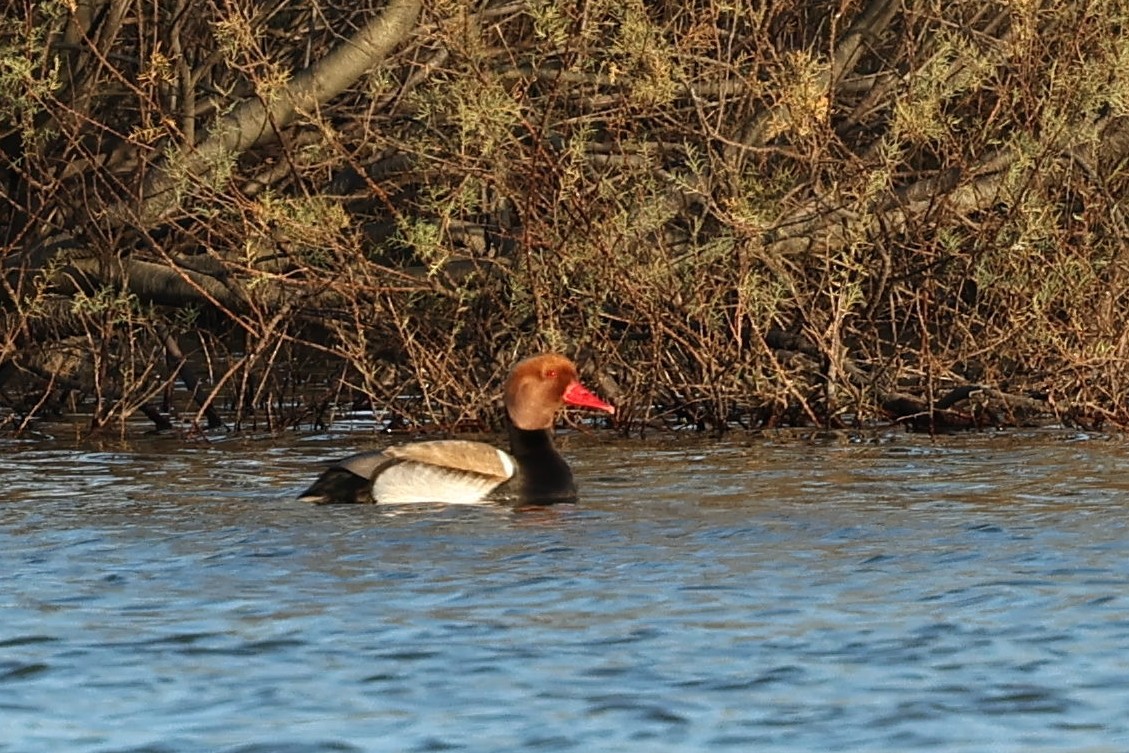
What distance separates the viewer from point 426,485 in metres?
11.0

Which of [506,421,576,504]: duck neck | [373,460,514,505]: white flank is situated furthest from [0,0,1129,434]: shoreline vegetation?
[373,460,514,505]: white flank

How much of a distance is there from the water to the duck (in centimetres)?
26

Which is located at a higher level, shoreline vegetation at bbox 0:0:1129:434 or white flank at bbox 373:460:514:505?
shoreline vegetation at bbox 0:0:1129:434

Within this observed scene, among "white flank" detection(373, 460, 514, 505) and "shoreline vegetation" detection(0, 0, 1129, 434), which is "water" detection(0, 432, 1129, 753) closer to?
"white flank" detection(373, 460, 514, 505)

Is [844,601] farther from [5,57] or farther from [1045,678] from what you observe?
[5,57]

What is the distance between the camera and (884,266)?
14.4 m

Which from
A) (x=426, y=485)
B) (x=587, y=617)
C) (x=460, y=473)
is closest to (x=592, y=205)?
(x=460, y=473)

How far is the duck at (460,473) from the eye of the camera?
1098 cm

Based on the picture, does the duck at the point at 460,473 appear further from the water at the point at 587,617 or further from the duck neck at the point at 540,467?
the water at the point at 587,617

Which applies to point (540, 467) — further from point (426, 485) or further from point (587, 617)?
point (587, 617)

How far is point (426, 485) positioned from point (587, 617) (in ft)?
10.7

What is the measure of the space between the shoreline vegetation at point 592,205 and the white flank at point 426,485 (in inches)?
101

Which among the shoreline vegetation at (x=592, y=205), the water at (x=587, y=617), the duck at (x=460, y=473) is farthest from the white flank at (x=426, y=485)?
the shoreline vegetation at (x=592, y=205)

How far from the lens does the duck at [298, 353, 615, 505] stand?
10984 millimetres
